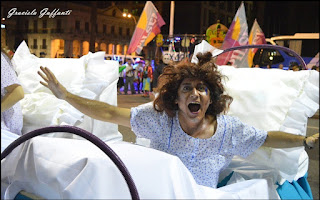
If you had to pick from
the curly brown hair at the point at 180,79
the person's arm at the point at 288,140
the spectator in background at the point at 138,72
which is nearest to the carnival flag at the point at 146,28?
A: the spectator in background at the point at 138,72

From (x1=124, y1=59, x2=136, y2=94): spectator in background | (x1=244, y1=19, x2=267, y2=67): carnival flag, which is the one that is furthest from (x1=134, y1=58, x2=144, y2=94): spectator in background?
(x1=244, y1=19, x2=267, y2=67): carnival flag

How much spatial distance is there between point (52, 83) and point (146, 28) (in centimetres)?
50

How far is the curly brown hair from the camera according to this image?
138cm

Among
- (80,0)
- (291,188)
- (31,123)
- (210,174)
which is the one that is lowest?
(291,188)

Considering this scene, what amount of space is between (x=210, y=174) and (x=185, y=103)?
31cm

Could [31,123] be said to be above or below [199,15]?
below

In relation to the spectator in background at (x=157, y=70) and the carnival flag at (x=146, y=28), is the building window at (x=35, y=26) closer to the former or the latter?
the carnival flag at (x=146, y=28)

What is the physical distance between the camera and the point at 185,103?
1358 millimetres

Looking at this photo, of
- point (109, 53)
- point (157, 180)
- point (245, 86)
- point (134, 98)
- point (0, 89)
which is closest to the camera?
point (0, 89)

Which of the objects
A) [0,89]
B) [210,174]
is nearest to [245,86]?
[210,174]

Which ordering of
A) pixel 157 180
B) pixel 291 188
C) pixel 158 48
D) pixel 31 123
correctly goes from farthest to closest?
1. pixel 291 188
2. pixel 158 48
3. pixel 31 123
4. pixel 157 180

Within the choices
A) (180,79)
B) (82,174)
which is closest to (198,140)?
(180,79)

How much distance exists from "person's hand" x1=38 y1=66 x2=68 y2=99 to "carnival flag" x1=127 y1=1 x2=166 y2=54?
20cm

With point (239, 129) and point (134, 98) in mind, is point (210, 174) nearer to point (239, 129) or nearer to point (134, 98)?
point (239, 129)
